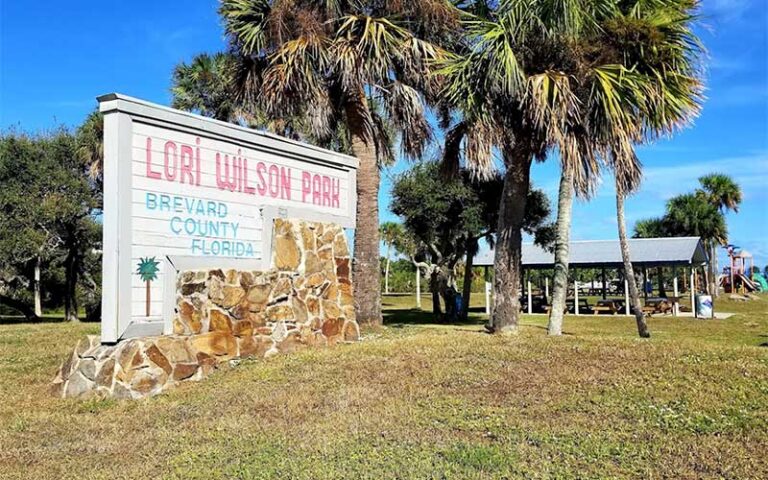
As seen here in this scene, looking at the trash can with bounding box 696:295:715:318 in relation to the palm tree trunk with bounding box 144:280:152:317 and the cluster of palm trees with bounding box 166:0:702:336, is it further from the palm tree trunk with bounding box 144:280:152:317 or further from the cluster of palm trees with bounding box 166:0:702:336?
the palm tree trunk with bounding box 144:280:152:317

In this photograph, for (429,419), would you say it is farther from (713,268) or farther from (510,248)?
(713,268)

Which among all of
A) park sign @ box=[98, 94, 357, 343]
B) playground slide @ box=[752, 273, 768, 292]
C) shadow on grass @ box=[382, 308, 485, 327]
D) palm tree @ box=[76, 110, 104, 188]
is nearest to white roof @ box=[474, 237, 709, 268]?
shadow on grass @ box=[382, 308, 485, 327]

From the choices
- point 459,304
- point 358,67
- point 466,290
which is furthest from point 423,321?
point 358,67

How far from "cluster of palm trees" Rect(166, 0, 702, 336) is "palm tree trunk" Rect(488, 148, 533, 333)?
0.07 ft

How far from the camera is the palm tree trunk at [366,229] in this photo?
13.0 meters

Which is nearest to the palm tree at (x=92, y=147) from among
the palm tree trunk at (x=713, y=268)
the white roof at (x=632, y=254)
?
the white roof at (x=632, y=254)

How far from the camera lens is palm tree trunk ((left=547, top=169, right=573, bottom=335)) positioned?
1303cm

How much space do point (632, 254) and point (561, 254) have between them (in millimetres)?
18268

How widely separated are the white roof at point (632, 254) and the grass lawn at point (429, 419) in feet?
69.5

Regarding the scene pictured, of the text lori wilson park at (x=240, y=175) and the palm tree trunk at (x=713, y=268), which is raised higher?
the text lori wilson park at (x=240, y=175)

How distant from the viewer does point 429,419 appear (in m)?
5.62

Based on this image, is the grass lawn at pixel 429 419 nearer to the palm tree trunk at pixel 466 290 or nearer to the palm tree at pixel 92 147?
the palm tree at pixel 92 147

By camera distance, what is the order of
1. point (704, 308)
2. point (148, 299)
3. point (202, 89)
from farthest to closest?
1. point (704, 308)
2. point (202, 89)
3. point (148, 299)

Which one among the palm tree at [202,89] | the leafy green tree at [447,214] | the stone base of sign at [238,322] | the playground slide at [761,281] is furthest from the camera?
the playground slide at [761,281]
